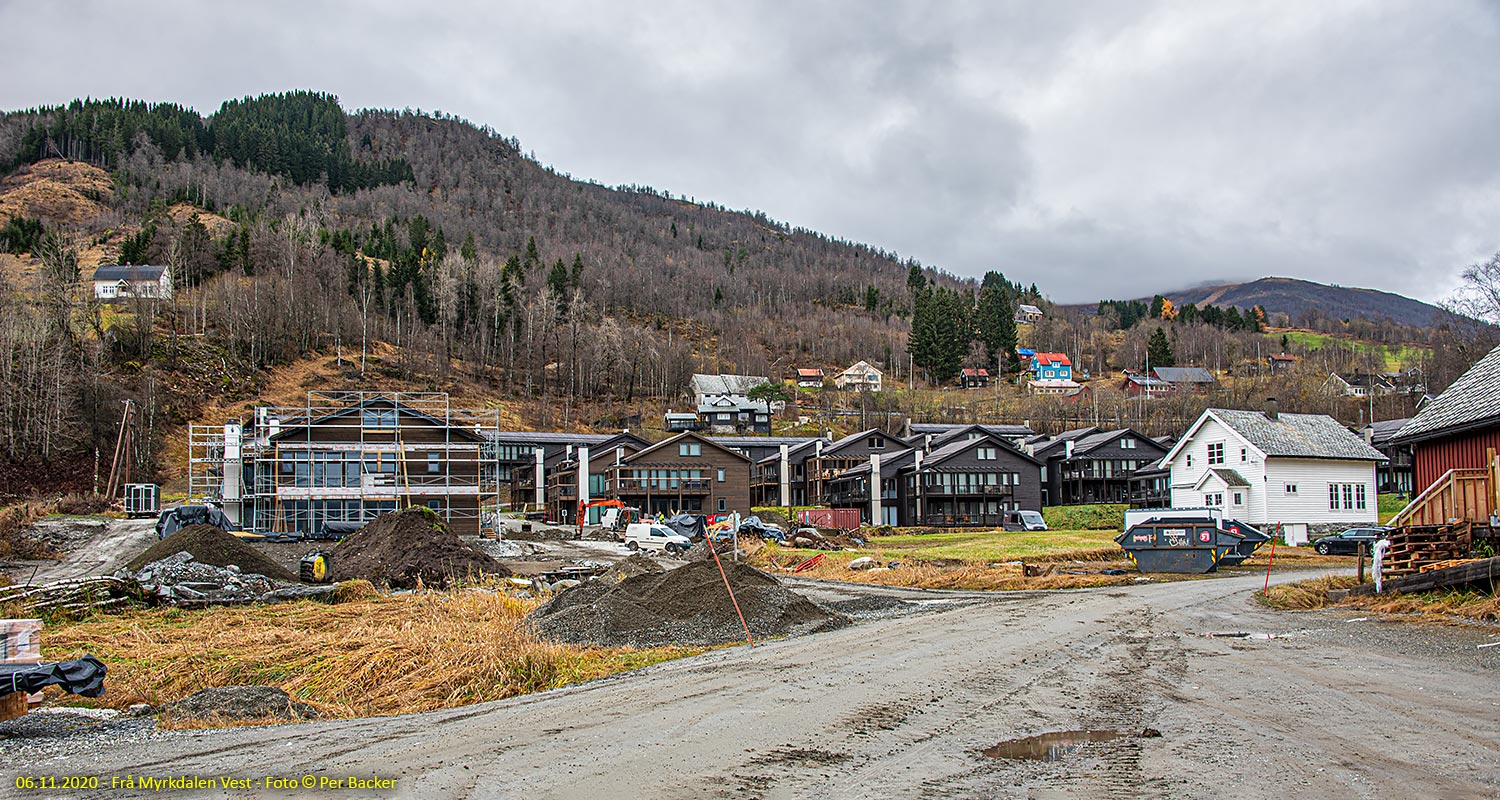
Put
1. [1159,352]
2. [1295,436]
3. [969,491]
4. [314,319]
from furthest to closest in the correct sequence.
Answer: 1. [1159,352]
2. [314,319]
3. [969,491]
4. [1295,436]

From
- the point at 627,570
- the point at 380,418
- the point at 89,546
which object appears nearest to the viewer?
the point at 627,570

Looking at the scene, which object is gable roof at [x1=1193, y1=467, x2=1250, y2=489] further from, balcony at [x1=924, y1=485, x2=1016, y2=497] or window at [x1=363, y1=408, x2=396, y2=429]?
window at [x1=363, y1=408, x2=396, y2=429]

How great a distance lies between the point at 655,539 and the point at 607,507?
18.6 metres

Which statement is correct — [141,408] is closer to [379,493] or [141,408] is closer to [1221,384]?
[379,493]

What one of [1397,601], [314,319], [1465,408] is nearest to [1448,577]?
[1397,601]

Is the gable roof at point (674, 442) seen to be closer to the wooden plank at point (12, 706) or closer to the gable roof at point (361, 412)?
the gable roof at point (361, 412)

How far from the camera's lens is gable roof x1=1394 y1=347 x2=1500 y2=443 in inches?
812

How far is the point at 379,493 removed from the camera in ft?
169

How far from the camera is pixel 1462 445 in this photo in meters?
21.8

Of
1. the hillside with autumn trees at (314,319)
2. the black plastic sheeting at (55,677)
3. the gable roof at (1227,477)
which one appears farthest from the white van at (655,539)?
the hillside with autumn trees at (314,319)

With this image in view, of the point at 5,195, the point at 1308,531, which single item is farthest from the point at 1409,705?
the point at 5,195

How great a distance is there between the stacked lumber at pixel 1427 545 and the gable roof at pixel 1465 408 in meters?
2.48

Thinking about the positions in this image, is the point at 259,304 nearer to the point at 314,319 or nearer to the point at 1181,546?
the point at 314,319

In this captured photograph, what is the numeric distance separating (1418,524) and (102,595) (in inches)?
1234
